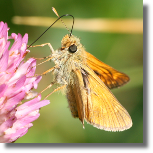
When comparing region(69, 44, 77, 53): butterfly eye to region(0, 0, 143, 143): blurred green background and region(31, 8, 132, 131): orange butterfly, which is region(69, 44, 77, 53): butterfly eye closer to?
region(31, 8, 132, 131): orange butterfly

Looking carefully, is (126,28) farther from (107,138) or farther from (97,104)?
(107,138)

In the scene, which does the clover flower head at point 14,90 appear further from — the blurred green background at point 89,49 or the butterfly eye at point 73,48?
the blurred green background at point 89,49

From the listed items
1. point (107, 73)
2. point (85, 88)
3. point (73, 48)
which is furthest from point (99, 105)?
point (73, 48)

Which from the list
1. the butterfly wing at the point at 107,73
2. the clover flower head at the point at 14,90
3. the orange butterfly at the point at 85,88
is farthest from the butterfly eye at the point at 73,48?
the clover flower head at the point at 14,90

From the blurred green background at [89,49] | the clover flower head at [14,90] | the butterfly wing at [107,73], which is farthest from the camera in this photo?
the blurred green background at [89,49]

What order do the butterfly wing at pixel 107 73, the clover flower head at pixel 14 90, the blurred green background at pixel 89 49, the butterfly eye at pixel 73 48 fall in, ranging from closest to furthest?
the clover flower head at pixel 14 90 < the butterfly eye at pixel 73 48 < the butterfly wing at pixel 107 73 < the blurred green background at pixel 89 49

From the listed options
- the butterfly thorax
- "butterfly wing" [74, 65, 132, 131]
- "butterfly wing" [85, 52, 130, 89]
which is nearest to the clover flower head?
the butterfly thorax

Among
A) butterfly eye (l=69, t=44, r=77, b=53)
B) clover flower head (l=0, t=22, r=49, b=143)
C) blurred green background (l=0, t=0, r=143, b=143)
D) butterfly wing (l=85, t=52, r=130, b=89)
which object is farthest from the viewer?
blurred green background (l=0, t=0, r=143, b=143)
